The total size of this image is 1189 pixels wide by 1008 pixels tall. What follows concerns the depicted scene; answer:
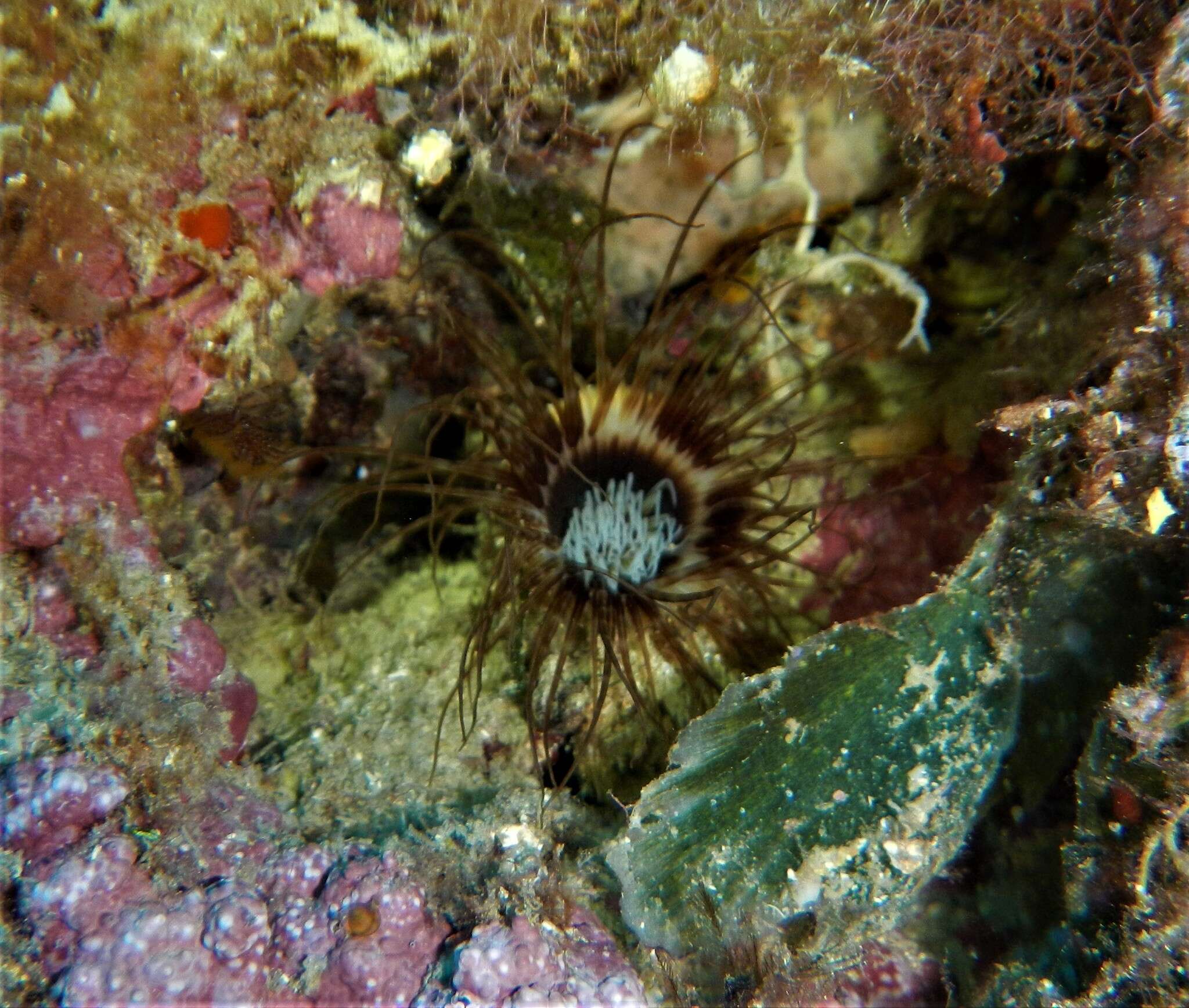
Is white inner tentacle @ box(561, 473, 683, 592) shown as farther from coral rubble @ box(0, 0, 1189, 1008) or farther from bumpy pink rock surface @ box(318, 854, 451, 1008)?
bumpy pink rock surface @ box(318, 854, 451, 1008)

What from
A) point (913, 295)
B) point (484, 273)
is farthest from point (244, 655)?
point (913, 295)

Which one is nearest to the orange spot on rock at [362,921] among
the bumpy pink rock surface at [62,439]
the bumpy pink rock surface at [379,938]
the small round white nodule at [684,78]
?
the bumpy pink rock surface at [379,938]

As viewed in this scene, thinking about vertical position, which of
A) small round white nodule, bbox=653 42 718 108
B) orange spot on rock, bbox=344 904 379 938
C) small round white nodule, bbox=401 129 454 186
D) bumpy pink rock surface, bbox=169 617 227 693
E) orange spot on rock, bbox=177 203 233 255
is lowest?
orange spot on rock, bbox=344 904 379 938

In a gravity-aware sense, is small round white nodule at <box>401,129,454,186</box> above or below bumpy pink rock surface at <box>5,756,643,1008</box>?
above

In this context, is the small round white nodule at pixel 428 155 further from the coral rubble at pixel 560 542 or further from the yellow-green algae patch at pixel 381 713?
the yellow-green algae patch at pixel 381 713

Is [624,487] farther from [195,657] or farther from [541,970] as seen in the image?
[541,970]

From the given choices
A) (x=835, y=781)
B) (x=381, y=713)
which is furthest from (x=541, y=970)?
(x=381, y=713)

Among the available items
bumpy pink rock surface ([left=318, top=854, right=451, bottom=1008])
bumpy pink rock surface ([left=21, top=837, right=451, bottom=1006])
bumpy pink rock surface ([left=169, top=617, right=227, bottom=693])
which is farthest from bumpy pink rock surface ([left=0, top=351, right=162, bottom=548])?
bumpy pink rock surface ([left=318, top=854, right=451, bottom=1008])
